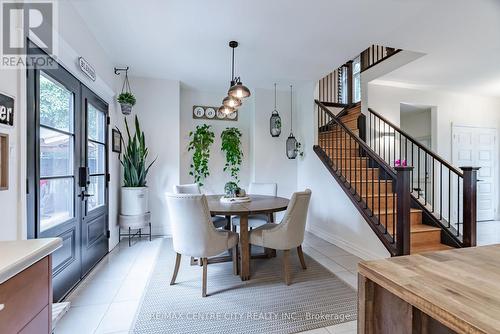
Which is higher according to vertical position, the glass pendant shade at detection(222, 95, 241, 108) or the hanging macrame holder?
the hanging macrame holder

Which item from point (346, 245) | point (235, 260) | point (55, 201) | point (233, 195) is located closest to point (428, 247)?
point (346, 245)

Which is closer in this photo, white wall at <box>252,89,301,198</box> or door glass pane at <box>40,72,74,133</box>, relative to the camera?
door glass pane at <box>40,72,74,133</box>

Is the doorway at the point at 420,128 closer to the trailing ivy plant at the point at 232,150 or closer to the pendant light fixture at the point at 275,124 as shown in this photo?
the pendant light fixture at the point at 275,124

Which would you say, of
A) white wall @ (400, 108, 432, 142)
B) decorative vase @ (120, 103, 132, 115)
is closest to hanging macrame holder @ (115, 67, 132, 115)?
decorative vase @ (120, 103, 132, 115)

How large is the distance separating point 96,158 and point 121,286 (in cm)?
160

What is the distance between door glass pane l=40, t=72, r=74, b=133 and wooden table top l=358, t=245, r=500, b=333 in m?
2.45

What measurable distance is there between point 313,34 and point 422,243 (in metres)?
2.85

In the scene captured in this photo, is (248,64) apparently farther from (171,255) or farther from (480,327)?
(480,327)

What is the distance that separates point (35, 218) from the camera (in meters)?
1.80

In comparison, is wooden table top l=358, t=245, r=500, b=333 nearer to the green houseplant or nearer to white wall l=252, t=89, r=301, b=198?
the green houseplant

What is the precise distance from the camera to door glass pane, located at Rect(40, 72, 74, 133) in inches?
77.0

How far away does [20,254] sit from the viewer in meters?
0.88

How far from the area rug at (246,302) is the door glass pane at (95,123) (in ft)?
5.83

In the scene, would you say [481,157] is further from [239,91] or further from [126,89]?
[126,89]
